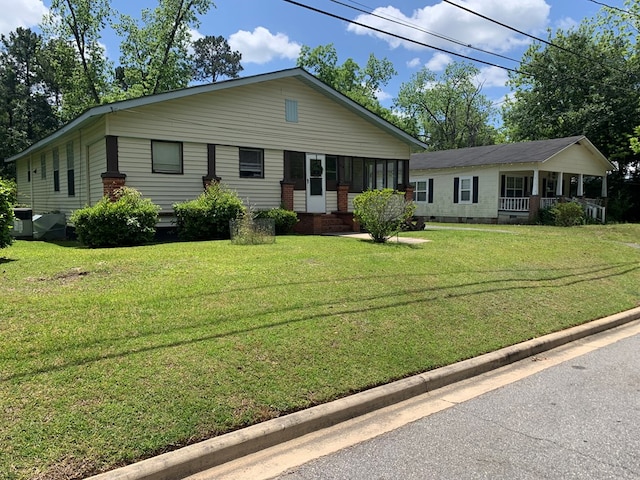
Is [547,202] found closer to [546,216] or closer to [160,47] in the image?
[546,216]

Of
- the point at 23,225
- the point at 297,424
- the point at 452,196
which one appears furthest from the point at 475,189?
the point at 297,424

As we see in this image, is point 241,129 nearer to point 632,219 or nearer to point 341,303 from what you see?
point 341,303

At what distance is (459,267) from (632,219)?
28.5m

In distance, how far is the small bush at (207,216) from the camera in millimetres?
12852

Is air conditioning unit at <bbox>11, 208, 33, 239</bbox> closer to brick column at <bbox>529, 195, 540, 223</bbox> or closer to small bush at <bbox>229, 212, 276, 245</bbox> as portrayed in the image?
small bush at <bbox>229, 212, 276, 245</bbox>

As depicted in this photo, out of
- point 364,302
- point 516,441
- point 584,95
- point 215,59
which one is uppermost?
point 215,59

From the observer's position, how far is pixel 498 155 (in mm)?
26906

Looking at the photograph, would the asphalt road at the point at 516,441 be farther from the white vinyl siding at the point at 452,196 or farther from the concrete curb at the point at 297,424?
the white vinyl siding at the point at 452,196

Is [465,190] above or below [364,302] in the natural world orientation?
above

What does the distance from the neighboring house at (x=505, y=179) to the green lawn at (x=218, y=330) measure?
631 inches

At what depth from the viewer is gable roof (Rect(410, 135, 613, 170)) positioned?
2473cm

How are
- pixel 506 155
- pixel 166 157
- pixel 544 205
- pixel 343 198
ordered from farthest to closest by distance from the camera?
pixel 506 155
pixel 544 205
pixel 343 198
pixel 166 157

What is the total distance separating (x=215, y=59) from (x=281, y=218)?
5600 cm

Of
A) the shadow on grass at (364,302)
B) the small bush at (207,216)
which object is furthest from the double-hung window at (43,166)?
the shadow on grass at (364,302)
